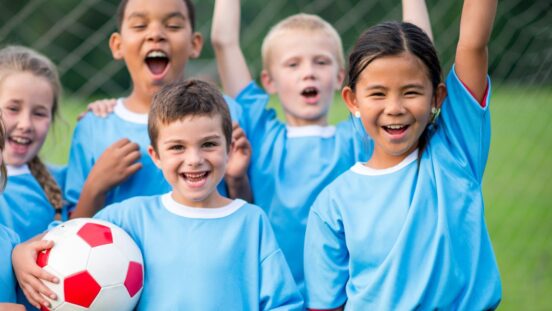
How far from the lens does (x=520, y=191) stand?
8328 mm

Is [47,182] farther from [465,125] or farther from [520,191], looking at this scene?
[520,191]

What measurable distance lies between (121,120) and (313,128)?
807mm

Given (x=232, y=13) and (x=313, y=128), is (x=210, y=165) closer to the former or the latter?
(x=313, y=128)

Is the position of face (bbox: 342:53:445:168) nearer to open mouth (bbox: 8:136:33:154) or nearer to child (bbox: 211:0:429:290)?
child (bbox: 211:0:429:290)

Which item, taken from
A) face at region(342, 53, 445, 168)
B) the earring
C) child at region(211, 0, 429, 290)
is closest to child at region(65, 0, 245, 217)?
child at region(211, 0, 429, 290)

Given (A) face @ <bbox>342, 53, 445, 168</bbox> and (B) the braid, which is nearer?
(A) face @ <bbox>342, 53, 445, 168</bbox>

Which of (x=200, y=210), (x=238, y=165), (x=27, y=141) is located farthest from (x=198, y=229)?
(x=27, y=141)

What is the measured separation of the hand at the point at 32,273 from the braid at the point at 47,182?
660mm

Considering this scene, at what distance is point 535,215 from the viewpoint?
24.1 ft

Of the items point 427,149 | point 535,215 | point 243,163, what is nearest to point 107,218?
point 243,163

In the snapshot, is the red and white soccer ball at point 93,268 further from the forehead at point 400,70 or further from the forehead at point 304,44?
the forehead at point 304,44

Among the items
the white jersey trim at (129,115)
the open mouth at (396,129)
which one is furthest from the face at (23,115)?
the open mouth at (396,129)

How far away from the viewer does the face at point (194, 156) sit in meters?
2.55

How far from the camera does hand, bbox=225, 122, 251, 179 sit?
9.85ft
